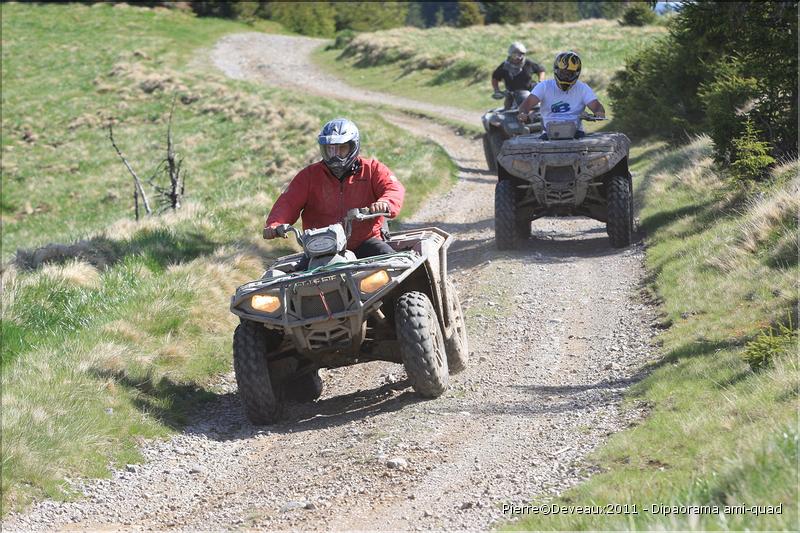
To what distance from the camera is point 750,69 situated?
45.9 ft

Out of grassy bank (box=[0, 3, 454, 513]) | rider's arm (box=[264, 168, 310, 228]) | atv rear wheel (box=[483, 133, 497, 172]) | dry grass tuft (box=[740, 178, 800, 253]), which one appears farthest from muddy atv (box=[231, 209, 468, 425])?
atv rear wheel (box=[483, 133, 497, 172])

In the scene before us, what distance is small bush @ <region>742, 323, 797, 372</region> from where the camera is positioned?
7.15m

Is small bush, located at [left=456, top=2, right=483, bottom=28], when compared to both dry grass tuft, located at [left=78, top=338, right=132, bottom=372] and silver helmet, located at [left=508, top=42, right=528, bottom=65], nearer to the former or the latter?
silver helmet, located at [left=508, top=42, right=528, bottom=65]

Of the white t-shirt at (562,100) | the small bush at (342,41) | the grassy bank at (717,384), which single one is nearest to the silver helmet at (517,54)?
the white t-shirt at (562,100)

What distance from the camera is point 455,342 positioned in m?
9.02

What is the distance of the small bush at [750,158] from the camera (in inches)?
516

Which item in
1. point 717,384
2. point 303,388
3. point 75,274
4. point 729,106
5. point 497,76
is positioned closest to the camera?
point 717,384

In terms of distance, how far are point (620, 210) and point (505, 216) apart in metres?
1.42

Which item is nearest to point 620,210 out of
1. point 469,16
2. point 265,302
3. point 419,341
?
point 419,341

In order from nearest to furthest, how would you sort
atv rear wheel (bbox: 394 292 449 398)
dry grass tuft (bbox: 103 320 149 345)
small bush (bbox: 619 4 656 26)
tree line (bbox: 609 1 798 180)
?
atv rear wheel (bbox: 394 292 449 398), dry grass tuft (bbox: 103 320 149 345), tree line (bbox: 609 1 798 180), small bush (bbox: 619 4 656 26)

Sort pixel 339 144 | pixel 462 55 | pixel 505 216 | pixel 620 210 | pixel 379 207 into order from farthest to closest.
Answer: pixel 462 55 → pixel 505 216 → pixel 620 210 → pixel 339 144 → pixel 379 207

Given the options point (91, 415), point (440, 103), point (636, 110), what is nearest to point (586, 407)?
point (91, 415)

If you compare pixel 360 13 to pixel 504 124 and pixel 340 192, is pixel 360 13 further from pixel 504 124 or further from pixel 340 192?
pixel 340 192

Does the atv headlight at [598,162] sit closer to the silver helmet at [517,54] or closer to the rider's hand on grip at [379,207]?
the rider's hand on grip at [379,207]
